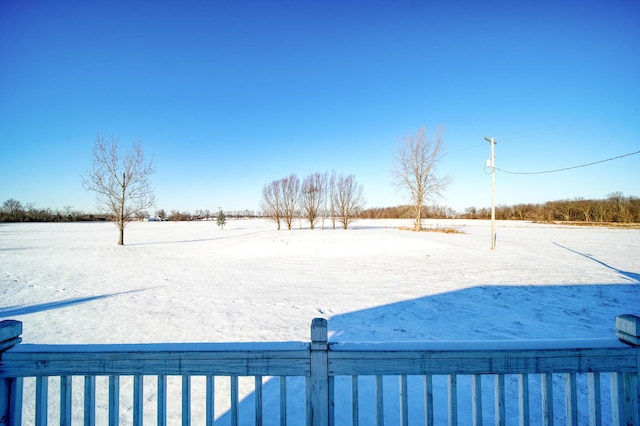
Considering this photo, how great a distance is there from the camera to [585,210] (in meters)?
51.7

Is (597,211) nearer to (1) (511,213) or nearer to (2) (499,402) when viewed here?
(1) (511,213)

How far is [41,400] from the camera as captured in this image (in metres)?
1.68

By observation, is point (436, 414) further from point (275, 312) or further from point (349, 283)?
point (349, 283)

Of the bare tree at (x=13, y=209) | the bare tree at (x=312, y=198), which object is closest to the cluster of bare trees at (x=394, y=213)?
the bare tree at (x=312, y=198)

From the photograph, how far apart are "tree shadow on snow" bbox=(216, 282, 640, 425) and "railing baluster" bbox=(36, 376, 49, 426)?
4.85 feet

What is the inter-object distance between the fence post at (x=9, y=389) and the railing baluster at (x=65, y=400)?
34cm

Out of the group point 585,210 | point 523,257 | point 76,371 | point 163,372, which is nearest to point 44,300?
point 76,371

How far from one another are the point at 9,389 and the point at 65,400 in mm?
398

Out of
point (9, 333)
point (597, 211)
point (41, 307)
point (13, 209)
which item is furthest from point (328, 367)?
point (13, 209)

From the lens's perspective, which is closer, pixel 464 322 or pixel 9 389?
pixel 9 389

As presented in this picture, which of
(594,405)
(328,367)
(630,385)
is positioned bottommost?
(594,405)

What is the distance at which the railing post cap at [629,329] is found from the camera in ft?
5.19

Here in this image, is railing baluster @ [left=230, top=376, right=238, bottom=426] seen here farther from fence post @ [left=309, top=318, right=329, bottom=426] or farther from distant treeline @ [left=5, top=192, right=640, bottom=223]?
distant treeline @ [left=5, top=192, right=640, bottom=223]

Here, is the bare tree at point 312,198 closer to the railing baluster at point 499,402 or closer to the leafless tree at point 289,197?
the leafless tree at point 289,197
